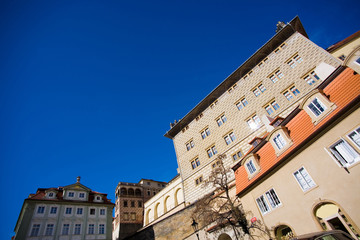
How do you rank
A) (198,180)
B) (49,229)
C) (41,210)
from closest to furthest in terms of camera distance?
(49,229)
(198,180)
(41,210)

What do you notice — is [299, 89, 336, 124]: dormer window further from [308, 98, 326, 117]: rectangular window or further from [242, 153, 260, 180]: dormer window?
[242, 153, 260, 180]: dormer window

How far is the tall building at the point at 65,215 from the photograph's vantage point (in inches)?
1033

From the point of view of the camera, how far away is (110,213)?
32.6m

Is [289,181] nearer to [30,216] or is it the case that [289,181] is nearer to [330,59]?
[330,59]

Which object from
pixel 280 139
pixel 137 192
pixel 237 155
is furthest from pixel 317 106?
pixel 137 192

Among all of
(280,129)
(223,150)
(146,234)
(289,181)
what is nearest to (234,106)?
(223,150)

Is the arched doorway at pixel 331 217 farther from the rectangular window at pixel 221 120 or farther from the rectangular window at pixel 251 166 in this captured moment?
the rectangular window at pixel 221 120

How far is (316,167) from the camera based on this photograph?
35.2 feet

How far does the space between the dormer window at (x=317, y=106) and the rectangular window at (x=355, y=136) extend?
156 cm

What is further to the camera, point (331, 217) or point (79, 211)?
point (79, 211)

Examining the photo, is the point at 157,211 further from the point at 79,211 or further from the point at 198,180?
the point at 198,180

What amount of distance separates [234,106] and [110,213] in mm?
27380

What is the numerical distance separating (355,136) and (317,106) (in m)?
2.68

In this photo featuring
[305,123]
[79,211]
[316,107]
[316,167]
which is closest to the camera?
[316,167]
